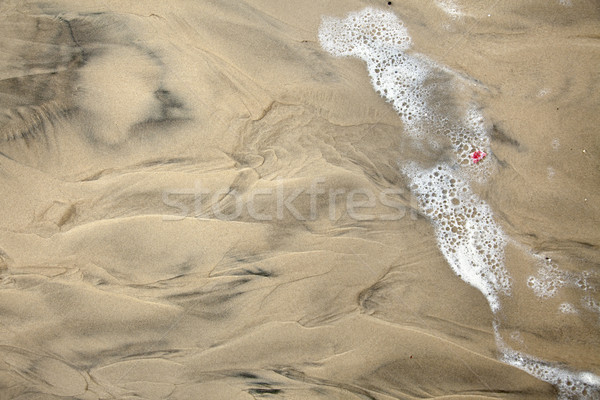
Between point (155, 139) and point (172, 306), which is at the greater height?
point (155, 139)

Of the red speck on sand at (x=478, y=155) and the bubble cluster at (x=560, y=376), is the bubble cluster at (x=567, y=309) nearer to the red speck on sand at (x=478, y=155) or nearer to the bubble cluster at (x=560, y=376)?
the bubble cluster at (x=560, y=376)

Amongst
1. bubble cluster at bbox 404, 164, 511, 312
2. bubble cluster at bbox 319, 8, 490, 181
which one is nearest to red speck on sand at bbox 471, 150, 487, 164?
bubble cluster at bbox 319, 8, 490, 181

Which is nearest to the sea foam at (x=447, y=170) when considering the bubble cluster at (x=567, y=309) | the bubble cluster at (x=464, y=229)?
the bubble cluster at (x=464, y=229)

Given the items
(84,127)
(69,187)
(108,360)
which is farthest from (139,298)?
(84,127)

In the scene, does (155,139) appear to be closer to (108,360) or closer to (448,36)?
(108,360)

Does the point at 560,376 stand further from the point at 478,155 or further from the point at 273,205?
the point at 273,205

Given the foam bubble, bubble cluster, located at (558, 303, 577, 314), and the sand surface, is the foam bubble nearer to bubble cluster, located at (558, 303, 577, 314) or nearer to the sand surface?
the sand surface
